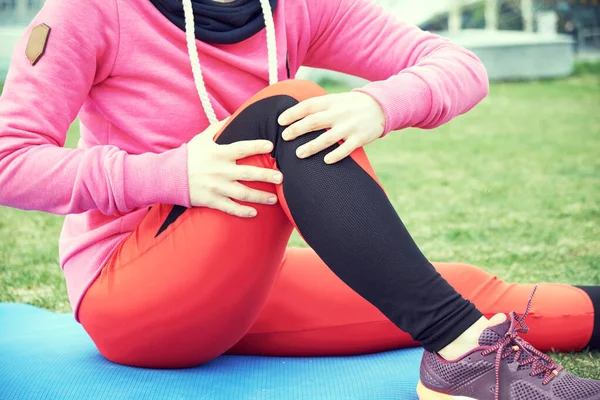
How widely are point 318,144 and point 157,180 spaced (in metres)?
0.30

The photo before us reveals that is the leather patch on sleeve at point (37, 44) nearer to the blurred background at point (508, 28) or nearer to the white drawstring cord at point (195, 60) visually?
the white drawstring cord at point (195, 60)

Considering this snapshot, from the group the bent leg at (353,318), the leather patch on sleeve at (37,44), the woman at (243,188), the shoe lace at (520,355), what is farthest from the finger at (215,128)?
the shoe lace at (520,355)

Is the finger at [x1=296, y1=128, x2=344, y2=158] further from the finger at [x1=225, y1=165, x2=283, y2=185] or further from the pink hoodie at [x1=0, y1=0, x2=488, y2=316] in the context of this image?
the pink hoodie at [x1=0, y1=0, x2=488, y2=316]

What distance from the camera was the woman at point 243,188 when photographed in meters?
1.33

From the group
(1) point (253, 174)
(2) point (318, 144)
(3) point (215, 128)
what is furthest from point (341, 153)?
(3) point (215, 128)

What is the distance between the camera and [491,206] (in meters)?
3.89

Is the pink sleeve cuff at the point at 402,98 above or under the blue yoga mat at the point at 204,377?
above

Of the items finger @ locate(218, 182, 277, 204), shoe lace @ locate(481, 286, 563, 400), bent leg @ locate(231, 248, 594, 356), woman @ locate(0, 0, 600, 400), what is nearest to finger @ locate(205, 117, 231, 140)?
woman @ locate(0, 0, 600, 400)

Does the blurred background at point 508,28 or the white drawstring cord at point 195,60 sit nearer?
the white drawstring cord at point 195,60

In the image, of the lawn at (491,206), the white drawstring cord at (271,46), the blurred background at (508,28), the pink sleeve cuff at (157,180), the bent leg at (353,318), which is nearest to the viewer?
the pink sleeve cuff at (157,180)

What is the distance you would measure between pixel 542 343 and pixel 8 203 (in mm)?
1197

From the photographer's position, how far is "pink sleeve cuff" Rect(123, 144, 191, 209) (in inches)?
55.3

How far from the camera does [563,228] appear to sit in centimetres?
338

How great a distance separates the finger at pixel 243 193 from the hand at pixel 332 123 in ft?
0.35
